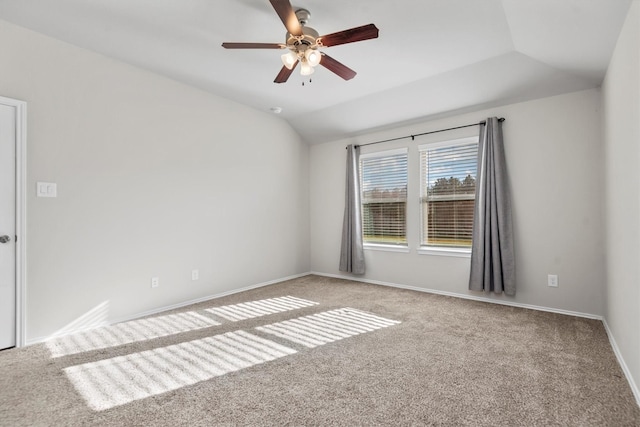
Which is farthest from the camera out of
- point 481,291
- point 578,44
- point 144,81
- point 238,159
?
point 238,159

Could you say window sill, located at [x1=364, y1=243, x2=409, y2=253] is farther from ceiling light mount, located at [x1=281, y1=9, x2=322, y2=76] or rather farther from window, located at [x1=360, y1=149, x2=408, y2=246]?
ceiling light mount, located at [x1=281, y1=9, x2=322, y2=76]

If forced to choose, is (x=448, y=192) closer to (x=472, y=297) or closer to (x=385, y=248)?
(x=385, y=248)

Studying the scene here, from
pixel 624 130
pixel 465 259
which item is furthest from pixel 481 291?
pixel 624 130

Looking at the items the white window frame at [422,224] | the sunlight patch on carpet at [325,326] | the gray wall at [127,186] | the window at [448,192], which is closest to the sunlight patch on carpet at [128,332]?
the gray wall at [127,186]

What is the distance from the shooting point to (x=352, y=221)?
512 centimetres

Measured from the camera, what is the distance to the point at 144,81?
3.52 metres

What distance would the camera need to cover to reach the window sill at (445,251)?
13.6ft

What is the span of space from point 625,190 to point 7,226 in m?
4.79

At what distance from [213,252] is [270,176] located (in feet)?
5.02

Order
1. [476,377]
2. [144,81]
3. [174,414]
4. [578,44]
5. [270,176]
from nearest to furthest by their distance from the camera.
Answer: [174,414] → [476,377] → [578,44] → [144,81] → [270,176]

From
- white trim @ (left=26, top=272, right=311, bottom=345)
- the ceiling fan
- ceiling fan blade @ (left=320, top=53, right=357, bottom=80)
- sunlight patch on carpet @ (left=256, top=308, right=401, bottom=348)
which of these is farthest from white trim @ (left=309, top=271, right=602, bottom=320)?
the ceiling fan

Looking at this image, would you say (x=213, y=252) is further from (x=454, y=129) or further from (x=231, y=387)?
(x=454, y=129)

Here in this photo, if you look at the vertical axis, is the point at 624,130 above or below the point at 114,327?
above

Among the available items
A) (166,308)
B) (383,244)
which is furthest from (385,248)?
(166,308)
